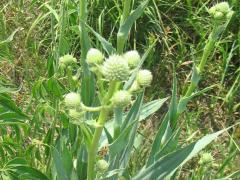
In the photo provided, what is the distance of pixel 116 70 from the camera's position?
3.03 feet

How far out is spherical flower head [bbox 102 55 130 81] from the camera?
926 millimetres

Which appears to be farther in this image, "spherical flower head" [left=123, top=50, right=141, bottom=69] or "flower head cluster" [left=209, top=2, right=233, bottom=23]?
"flower head cluster" [left=209, top=2, right=233, bottom=23]

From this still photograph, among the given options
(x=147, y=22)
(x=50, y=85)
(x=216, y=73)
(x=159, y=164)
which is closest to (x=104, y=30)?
(x=147, y=22)

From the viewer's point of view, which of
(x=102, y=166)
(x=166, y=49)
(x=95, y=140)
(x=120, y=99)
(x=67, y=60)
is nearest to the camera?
(x=120, y=99)

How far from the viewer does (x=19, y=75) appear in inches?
95.4

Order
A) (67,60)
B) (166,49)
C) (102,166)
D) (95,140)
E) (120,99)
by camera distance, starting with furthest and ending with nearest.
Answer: (166,49) → (67,60) → (102,166) → (95,140) → (120,99)

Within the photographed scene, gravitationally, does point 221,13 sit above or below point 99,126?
above

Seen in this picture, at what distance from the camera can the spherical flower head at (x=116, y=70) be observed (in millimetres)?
926

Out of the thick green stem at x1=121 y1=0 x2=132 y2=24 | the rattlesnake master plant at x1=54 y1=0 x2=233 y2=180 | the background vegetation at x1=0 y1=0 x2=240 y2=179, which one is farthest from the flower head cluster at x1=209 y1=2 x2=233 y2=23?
the background vegetation at x1=0 y1=0 x2=240 y2=179

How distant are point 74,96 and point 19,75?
4.84 feet

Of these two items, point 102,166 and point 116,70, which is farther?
point 102,166

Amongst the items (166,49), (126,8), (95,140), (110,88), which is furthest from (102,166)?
(166,49)

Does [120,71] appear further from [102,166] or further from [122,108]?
[102,166]

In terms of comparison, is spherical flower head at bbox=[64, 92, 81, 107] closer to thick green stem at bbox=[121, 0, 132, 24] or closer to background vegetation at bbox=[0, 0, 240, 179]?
thick green stem at bbox=[121, 0, 132, 24]
